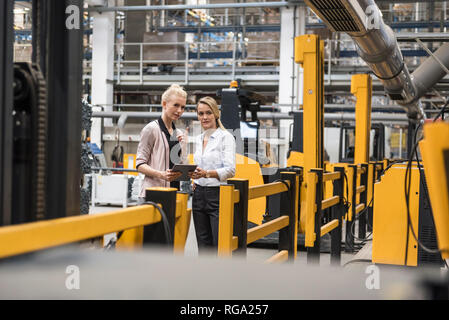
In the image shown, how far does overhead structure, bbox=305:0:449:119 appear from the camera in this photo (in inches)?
175

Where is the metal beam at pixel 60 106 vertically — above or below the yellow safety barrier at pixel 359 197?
above

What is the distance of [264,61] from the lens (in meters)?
16.4

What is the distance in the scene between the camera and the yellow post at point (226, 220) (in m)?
3.12

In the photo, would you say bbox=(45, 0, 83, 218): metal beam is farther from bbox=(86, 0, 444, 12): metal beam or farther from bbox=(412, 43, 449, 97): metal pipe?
bbox=(86, 0, 444, 12): metal beam

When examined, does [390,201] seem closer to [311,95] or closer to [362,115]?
[311,95]

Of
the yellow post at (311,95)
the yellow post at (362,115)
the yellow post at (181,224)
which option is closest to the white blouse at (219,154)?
the yellow post at (181,224)

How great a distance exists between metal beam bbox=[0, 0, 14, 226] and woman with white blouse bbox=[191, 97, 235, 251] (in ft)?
7.98

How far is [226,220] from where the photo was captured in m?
3.15

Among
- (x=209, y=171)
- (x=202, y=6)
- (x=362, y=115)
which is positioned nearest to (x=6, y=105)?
(x=209, y=171)

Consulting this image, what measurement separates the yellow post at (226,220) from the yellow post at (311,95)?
366 cm

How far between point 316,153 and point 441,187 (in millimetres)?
5521

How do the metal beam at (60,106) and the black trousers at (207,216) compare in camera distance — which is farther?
the black trousers at (207,216)

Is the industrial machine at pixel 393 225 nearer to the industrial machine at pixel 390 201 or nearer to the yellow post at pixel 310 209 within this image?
the industrial machine at pixel 390 201
